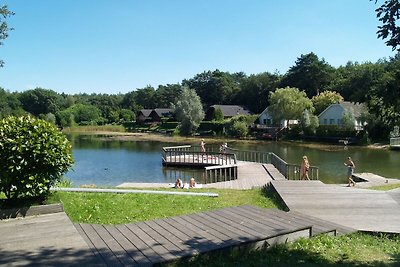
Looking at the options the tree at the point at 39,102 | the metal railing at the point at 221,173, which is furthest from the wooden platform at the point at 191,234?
the tree at the point at 39,102

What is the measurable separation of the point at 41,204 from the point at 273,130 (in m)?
57.1

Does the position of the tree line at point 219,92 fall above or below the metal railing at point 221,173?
above

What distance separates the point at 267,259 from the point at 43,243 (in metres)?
3.42

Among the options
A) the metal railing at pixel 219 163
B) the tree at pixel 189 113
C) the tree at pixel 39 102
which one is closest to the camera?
the metal railing at pixel 219 163

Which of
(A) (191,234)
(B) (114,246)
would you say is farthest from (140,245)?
(A) (191,234)

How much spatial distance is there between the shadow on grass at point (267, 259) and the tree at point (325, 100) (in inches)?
2318

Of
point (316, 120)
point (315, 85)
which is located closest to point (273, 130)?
point (316, 120)

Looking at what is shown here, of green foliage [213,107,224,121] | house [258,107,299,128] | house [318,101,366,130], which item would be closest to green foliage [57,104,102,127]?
green foliage [213,107,224,121]

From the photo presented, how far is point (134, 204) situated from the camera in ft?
30.3

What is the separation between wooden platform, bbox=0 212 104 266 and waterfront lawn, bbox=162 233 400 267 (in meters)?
1.39

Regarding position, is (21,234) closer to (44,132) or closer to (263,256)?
(44,132)

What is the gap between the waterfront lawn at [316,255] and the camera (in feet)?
17.6

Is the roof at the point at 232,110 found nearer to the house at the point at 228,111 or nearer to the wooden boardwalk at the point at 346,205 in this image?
the house at the point at 228,111

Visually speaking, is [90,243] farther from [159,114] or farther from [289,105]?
[159,114]
